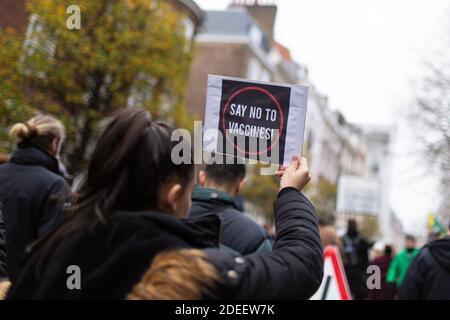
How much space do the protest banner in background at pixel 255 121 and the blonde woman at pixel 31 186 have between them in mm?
1362

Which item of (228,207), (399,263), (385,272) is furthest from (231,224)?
(385,272)

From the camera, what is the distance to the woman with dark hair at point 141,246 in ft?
5.08

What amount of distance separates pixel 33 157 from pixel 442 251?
8.86ft

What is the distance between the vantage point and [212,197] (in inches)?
133

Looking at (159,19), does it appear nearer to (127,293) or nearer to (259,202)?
(127,293)

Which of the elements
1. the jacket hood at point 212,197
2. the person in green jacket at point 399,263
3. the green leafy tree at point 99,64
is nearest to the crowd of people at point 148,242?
the jacket hood at point 212,197

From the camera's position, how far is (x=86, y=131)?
14.5m

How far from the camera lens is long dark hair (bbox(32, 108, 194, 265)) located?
1632 millimetres

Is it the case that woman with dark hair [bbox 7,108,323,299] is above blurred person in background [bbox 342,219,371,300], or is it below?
above

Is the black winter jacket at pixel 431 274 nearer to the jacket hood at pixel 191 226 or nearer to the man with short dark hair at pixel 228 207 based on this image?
the man with short dark hair at pixel 228 207

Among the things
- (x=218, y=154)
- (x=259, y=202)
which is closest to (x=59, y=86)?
(x=218, y=154)

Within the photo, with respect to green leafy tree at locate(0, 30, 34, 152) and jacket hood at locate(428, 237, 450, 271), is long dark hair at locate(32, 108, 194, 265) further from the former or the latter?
green leafy tree at locate(0, 30, 34, 152)

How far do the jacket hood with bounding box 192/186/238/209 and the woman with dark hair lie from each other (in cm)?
160

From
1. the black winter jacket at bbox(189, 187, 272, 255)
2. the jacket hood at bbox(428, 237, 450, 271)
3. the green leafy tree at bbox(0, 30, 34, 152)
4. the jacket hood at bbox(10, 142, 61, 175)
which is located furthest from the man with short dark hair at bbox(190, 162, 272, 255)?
the green leafy tree at bbox(0, 30, 34, 152)
